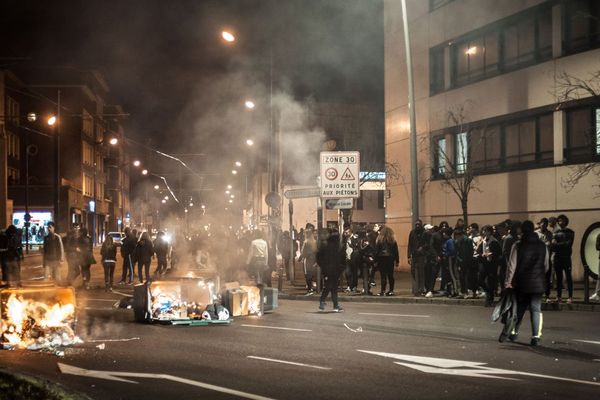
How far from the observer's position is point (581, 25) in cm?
2142

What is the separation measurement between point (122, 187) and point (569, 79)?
3341 inches

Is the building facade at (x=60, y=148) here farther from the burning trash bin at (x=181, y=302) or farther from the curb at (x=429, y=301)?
the burning trash bin at (x=181, y=302)

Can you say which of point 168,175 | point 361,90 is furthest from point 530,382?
point 168,175

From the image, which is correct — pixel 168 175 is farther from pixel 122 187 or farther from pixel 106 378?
pixel 106 378

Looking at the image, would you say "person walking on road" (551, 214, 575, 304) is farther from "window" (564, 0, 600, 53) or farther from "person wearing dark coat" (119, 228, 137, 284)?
"person wearing dark coat" (119, 228, 137, 284)

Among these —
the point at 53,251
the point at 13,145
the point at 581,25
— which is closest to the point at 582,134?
the point at 581,25

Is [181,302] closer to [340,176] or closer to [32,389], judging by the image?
[32,389]

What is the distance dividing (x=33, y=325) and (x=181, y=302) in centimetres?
293

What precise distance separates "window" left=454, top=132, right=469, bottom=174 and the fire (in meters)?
18.1

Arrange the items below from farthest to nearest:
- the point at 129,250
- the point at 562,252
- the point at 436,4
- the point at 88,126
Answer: the point at 88,126 → the point at 436,4 → the point at 129,250 → the point at 562,252

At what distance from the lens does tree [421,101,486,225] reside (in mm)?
24797

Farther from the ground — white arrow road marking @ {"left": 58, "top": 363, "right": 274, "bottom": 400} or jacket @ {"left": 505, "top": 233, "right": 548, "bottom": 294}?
jacket @ {"left": 505, "top": 233, "right": 548, "bottom": 294}

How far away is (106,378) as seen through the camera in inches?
Result: 306

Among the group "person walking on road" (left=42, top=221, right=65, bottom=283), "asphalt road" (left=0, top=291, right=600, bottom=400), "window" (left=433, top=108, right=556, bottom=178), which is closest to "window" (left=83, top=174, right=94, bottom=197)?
"window" (left=433, top=108, right=556, bottom=178)
